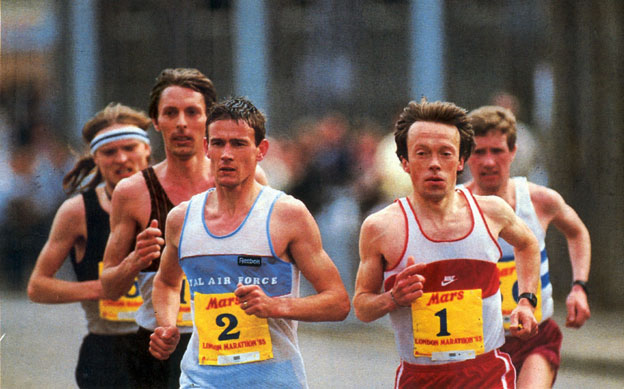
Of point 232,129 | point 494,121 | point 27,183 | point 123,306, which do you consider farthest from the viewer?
point 27,183

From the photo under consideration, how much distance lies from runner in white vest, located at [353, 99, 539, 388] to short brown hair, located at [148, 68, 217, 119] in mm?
1165

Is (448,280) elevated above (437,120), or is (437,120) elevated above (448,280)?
(437,120)

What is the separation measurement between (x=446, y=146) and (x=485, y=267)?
0.59 meters

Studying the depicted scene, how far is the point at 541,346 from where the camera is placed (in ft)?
18.6

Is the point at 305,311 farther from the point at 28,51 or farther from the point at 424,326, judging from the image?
the point at 28,51

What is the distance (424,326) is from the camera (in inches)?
197

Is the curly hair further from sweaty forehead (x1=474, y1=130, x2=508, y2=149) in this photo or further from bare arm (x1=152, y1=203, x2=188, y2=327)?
sweaty forehead (x1=474, y1=130, x2=508, y2=149)

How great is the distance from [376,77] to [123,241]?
5.19ft

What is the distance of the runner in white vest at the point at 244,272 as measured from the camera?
16.0 ft

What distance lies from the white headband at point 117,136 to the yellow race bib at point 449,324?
207 cm

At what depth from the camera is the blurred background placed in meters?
5.73

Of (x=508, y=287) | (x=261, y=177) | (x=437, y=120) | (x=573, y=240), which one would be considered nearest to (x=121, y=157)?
(x=261, y=177)

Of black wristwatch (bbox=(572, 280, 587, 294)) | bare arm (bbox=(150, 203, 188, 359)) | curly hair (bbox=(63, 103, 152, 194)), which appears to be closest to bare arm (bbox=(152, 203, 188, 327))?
bare arm (bbox=(150, 203, 188, 359))

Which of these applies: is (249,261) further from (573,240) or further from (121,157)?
(573,240)
